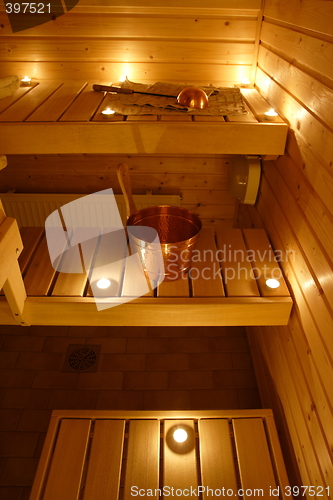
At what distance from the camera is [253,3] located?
7.67ft

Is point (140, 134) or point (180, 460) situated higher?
point (140, 134)

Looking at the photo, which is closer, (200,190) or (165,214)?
(165,214)

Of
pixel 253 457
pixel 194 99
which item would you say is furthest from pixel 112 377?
pixel 194 99

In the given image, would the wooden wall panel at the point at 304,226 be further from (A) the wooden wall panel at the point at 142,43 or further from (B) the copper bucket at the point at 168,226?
(B) the copper bucket at the point at 168,226

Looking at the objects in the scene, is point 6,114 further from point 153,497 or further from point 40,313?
point 153,497

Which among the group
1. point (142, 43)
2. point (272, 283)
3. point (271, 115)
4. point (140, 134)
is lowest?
point (272, 283)

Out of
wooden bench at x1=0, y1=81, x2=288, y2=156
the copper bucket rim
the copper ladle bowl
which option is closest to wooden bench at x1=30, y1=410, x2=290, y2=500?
the copper bucket rim

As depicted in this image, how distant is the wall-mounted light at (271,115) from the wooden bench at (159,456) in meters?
1.55

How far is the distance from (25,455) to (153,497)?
1.00 meters

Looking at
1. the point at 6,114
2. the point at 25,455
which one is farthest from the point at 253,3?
the point at 25,455

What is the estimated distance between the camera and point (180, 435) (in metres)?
1.79

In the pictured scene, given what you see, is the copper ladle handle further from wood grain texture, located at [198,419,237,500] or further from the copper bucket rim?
wood grain texture, located at [198,419,237,500]

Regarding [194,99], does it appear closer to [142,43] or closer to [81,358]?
[142,43]

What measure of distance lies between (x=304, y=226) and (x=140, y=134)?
0.96 metres
